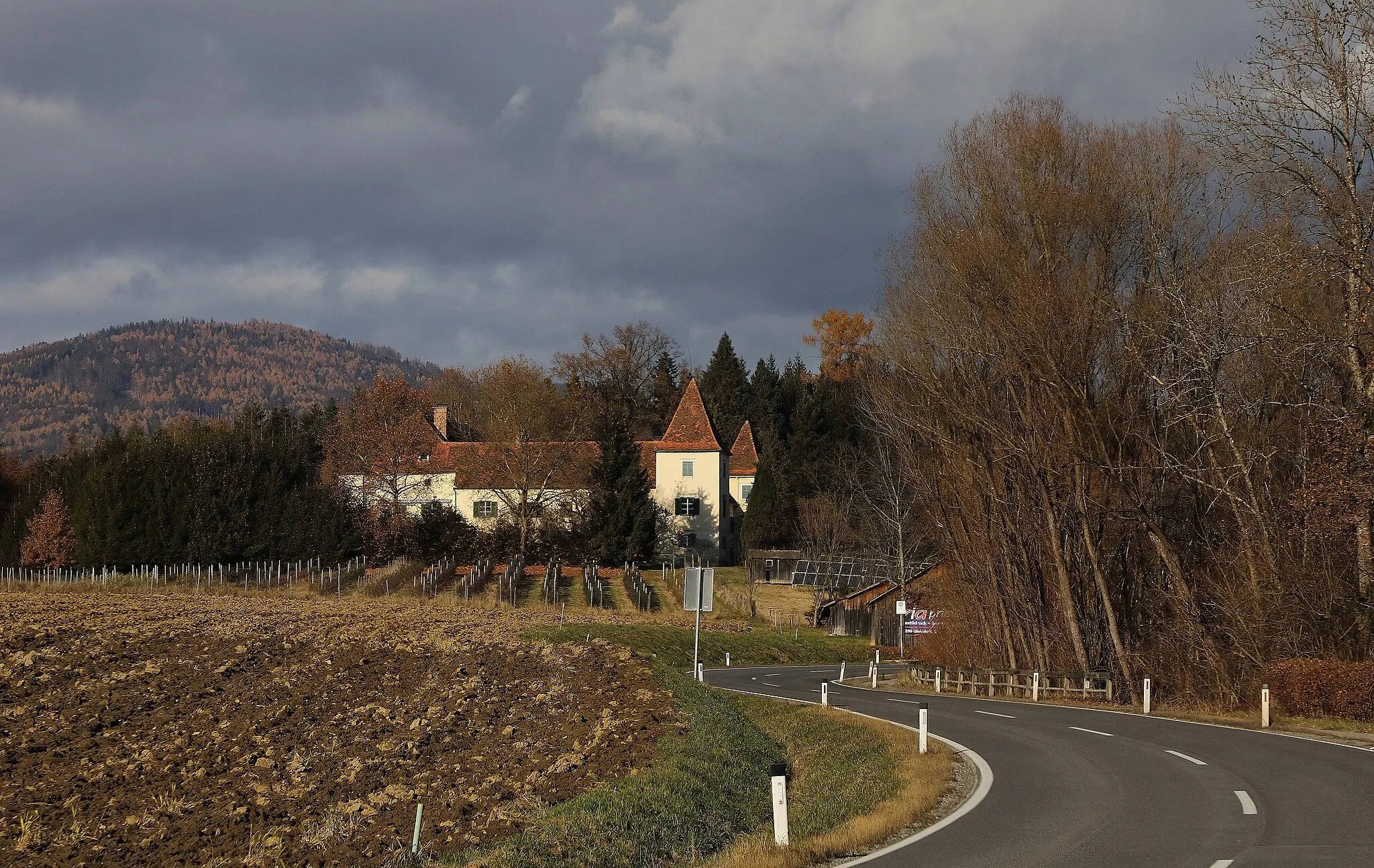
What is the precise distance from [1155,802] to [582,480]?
204ft

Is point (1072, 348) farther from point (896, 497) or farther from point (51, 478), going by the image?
point (51, 478)

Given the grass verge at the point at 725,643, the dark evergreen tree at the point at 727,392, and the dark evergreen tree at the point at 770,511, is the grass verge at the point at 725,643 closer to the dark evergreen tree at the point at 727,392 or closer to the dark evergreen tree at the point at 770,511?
the dark evergreen tree at the point at 770,511

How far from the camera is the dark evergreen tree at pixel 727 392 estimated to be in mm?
95625

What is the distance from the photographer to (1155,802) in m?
12.9

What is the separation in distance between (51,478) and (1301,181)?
82.7 metres

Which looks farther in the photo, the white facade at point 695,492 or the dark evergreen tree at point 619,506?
the white facade at point 695,492

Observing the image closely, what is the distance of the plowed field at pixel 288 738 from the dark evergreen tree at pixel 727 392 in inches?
2514

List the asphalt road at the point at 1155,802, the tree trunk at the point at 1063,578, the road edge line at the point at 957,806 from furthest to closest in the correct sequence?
1. the tree trunk at the point at 1063,578
2. the road edge line at the point at 957,806
3. the asphalt road at the point at 1155,802

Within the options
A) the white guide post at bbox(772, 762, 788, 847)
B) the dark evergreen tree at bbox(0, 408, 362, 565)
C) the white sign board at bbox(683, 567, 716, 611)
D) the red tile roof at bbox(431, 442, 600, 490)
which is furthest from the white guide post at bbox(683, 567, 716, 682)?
the dark evergreen tree at bbox(0, 408, 362, 565)

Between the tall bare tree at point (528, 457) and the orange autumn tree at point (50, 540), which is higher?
the tall bare tree at point (528, 457)

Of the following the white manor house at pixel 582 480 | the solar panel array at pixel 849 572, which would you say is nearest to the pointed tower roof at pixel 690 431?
the white manor house at pixel 582 480

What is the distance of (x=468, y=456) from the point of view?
77.2 metres

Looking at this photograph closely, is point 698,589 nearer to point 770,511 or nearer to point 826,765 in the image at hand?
point 826,765

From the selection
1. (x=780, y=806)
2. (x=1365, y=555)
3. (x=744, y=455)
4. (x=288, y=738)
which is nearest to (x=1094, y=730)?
(x=1365, y=555)
